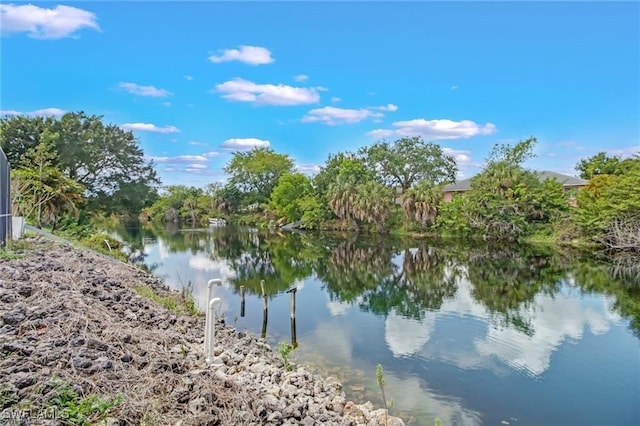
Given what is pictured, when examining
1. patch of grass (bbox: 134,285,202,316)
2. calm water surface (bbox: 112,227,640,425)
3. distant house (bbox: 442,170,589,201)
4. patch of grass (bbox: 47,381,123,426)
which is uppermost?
distant house (bbox: 442,170,589,201)

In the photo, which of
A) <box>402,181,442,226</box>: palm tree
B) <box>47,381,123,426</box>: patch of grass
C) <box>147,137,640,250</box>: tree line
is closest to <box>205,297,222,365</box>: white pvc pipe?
<box>47,381,123,426</box>: patch of grass

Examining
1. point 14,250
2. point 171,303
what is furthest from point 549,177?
point 14,250

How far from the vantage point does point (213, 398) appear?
12.9 ft

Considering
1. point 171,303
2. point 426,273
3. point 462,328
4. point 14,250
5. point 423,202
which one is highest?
point 423,202

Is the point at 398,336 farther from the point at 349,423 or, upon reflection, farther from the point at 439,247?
the point at 439,247

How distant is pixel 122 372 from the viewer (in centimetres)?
399

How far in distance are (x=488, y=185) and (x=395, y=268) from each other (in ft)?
50.9

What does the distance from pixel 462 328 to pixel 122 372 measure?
29.1 ft

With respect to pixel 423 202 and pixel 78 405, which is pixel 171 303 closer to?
pixel 78 405

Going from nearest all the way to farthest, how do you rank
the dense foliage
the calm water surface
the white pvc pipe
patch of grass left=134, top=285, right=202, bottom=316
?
the white pvc pipe
the calm water surface
patch of grass left=134, top=285, right=202, bottom=316
the dense foliage

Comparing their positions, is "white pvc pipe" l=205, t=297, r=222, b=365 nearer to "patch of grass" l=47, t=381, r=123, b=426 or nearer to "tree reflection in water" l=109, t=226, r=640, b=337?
"patch of grass" l=47, t=381, r=123, b=426

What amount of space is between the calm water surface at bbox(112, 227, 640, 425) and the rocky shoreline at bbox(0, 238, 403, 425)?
1.57 meters

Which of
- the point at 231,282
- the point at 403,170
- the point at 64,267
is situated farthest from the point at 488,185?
the point at 64,267

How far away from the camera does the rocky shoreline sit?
11.2ft
